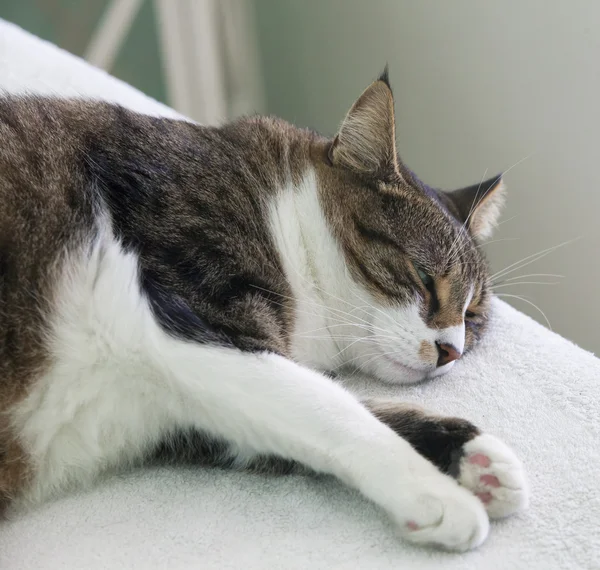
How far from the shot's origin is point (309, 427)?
875 millimetres

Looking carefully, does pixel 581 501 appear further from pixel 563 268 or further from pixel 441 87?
pixel 441 87

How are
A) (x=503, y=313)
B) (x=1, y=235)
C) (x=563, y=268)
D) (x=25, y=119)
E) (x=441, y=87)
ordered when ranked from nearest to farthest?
(x=1, y=235)
(x=25, y=119)
(x=503, y=313)
(x=563, y=268)
(x=441, y=87)

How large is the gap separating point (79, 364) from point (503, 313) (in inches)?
36.6

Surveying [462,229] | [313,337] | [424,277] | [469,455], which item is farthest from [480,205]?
[469,455]

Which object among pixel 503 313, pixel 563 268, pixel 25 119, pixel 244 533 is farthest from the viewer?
pixel 563 268

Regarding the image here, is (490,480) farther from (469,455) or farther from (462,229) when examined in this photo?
(462,229)

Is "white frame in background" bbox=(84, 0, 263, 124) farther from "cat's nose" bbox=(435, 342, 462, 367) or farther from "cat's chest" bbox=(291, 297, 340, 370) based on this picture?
"cat's nose" bbox=(435, 342, 462, 367)

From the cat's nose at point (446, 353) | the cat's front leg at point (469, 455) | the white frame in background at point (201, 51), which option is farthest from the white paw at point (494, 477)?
the white frame in background at point (201, 51)

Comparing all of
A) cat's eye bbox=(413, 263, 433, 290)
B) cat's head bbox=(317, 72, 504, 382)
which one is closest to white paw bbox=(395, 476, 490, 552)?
cat's head bbox=(317, 72, 504, 382)

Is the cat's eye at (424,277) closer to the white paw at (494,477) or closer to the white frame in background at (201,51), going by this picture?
the white paw at (494,477)

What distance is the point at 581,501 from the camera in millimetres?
856

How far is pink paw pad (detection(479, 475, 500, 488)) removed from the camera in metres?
0.84

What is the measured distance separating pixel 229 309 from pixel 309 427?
0.23 m

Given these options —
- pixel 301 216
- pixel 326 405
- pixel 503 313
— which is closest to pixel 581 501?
pixel 326 405
